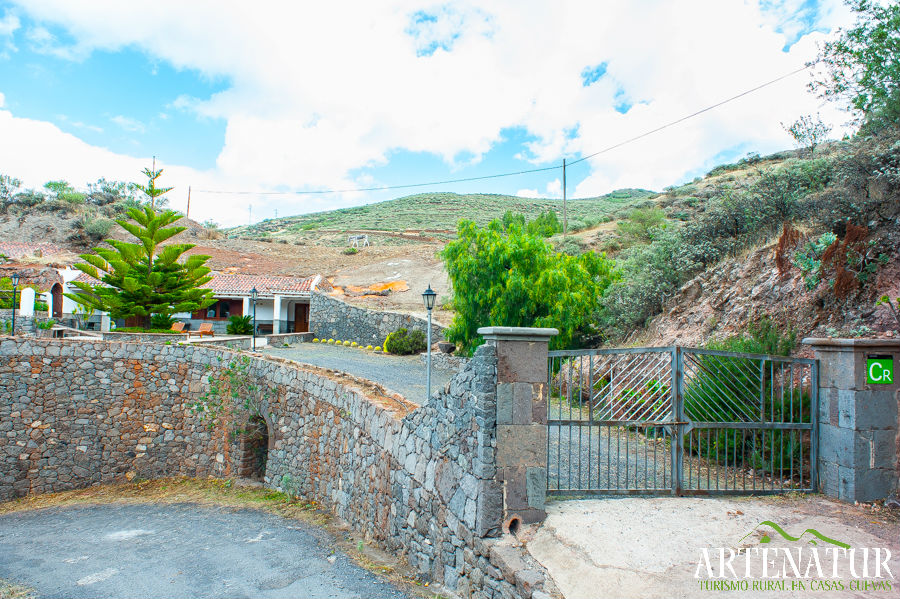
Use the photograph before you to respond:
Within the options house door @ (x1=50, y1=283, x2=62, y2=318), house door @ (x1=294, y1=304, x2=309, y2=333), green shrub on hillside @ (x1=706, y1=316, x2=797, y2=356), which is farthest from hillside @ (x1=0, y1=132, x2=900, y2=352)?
house door @ (x1=50, y1=283, x2=62, y2=318)

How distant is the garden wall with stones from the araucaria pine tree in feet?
23.9

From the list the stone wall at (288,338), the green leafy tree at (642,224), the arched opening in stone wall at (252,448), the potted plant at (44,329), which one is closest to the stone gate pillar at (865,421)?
the arched opening in stone wall at (252,448)

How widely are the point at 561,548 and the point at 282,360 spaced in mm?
9691

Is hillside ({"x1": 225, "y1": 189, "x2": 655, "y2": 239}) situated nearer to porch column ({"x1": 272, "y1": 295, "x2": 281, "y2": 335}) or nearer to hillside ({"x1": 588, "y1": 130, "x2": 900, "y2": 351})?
porch column ({"x1": 272, "y1": 295, "x2": 281, "y2": 335})

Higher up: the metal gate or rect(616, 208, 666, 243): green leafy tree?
rect(616, 208, 666, 243): green leafy tree

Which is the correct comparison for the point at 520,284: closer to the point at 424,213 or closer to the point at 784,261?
the point at 784,261

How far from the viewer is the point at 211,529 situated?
376 inches

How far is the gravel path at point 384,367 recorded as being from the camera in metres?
13.0

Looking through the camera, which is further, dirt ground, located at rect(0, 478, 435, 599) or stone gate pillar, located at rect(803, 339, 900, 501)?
dirt ground, located at rect(0, 478, 435, 599)

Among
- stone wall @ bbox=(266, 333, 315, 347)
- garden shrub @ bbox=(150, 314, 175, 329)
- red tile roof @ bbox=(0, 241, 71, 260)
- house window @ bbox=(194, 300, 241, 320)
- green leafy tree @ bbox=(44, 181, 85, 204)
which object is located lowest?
stone wall @ bbox=(266, 333, 315, 347)

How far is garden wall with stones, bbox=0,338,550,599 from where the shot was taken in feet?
16.1

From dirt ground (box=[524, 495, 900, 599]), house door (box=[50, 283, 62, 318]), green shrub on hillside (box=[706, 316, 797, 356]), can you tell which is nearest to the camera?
dirt ground (box=[524, 495, 900, 599])

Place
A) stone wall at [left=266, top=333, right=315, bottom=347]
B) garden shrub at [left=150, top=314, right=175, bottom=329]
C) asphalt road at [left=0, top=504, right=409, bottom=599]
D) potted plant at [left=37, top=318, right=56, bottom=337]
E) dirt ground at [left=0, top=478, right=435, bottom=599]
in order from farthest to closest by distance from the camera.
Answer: stone wall at [left=266, top=333, right=315, bottom=347] → garden shrub at [left=150, top=314, right=175, bottom=329] → potted plant at [left=37, top=318, right=56, bottom=337] → asphalt road at [left=0, top=504, right=409, bottom=599] → dirt ground at [left=0, top=478, right=435, bottom=599]

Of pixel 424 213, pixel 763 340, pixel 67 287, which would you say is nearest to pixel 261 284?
pixel 67 287
